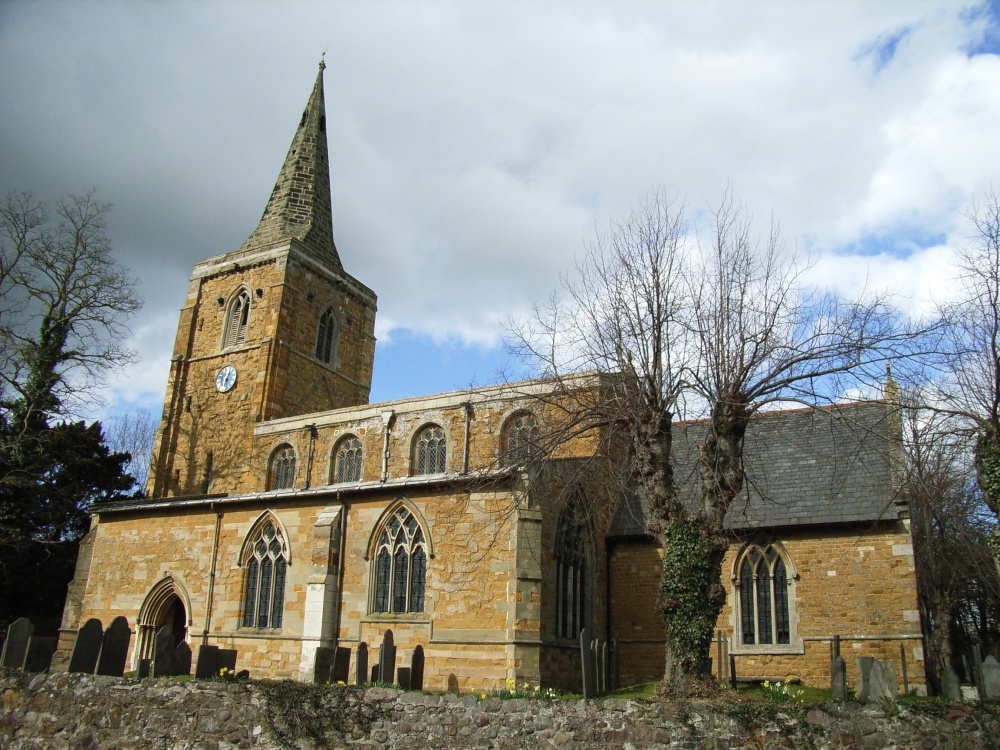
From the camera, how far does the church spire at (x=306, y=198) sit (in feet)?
119

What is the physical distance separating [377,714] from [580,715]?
9.54 feet

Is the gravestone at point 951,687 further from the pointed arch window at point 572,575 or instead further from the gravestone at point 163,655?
the gravestone at point 163,655

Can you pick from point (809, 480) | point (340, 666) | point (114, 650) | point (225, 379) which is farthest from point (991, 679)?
point (225, 379)

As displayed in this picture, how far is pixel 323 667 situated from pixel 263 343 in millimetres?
22025

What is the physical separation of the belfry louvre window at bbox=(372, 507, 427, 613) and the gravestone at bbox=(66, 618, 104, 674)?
18.5 feet

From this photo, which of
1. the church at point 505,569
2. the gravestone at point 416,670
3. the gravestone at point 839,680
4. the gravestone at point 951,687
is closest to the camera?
the gravestone at point 839,680

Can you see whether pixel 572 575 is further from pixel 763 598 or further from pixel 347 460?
pixel 347 460

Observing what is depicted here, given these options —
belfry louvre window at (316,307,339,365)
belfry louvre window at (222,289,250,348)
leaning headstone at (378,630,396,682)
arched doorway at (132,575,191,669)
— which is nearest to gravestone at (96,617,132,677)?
leaning headstone at (378,630,396,682)

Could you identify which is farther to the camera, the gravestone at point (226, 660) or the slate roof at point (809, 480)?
the slate roof at point (809, 480)

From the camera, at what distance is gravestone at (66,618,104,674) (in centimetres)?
1230

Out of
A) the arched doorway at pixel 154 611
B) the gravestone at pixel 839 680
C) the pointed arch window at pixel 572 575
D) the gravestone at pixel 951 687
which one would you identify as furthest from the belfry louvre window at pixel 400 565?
the gravestone at pixel 951 687

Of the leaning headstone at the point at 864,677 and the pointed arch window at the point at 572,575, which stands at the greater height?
the pointed arch window at the point at 572,575

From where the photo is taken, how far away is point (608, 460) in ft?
46.0

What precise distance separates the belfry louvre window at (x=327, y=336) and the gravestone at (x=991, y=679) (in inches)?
1115
